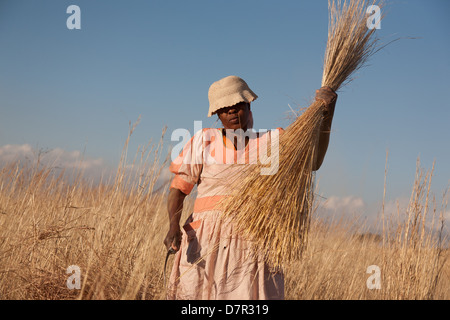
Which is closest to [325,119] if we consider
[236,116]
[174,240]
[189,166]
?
[236,116]

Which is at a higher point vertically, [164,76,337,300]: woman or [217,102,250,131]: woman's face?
[217,102,250,131]: woman's face

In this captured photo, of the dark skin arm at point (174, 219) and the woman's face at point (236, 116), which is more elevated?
the woman's face at point (236, 116)

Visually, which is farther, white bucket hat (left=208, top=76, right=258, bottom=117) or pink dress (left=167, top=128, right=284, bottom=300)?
white bucket hat (left=208, top=76, right=258, bottom=117)

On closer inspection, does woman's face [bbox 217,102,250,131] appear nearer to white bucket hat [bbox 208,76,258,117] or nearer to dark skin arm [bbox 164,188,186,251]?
white bucket hat [bbox 208,76,258,117]

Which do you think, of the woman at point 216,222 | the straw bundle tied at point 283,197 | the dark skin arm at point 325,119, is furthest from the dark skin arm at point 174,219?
the dark skin arm at point 325,119

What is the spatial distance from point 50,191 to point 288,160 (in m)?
2.54

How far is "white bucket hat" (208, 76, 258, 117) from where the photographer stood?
1.95 m

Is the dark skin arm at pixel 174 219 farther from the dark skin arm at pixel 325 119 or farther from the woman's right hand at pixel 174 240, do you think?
the dark skin arm at pixel 325 119

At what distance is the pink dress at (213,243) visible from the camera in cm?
176

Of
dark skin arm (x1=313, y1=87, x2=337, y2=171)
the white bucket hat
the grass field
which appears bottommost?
the grass field

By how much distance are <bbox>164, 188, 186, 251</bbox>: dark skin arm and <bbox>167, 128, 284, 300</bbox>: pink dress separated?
0.04 metres

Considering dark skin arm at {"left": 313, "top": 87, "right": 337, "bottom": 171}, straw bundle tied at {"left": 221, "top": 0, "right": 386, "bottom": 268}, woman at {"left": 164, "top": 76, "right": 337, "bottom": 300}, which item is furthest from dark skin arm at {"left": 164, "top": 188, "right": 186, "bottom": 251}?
dark skin arm at {"left": 313, "top": 87, "right": 337, "bottom": 171}

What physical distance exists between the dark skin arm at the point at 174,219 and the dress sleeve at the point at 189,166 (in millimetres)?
44
